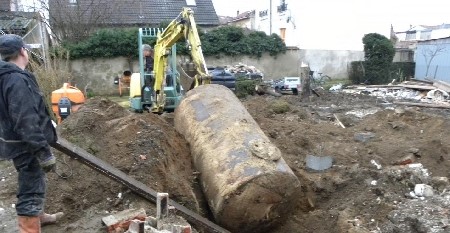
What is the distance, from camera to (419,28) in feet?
129

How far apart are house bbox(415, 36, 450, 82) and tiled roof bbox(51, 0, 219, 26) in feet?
37.6

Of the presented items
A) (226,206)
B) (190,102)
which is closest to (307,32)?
(190,102)

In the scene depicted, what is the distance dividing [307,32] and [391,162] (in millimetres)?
20262

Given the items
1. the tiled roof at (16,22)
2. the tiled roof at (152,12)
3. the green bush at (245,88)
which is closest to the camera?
the green bush at (245,88)

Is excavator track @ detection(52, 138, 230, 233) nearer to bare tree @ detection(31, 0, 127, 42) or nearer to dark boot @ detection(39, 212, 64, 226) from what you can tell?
dark boot @ detection(39, 212, 64, 226)

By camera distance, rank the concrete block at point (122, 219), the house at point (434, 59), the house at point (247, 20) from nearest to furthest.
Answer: the concrete block at point (122, 219)
the house at point (434, 59)
the house at point (247, 20)

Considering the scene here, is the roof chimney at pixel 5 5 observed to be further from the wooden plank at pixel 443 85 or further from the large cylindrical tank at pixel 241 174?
the large cylindrical tank at pixel 241 174

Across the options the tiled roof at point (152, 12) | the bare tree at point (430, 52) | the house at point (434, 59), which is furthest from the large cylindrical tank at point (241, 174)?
the bare tree at point (430, 52)

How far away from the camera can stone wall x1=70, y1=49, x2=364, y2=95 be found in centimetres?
2016

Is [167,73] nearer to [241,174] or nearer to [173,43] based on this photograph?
[173,43]

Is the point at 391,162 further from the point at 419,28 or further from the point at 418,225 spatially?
the point at 419,28

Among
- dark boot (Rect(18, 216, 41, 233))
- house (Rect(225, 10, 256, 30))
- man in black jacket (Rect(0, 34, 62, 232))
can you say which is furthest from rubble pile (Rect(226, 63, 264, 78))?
dark boot (Rect(18, 216, 41, 233))

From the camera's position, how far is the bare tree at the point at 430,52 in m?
21.7

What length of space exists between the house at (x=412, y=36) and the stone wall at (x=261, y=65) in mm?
2886
